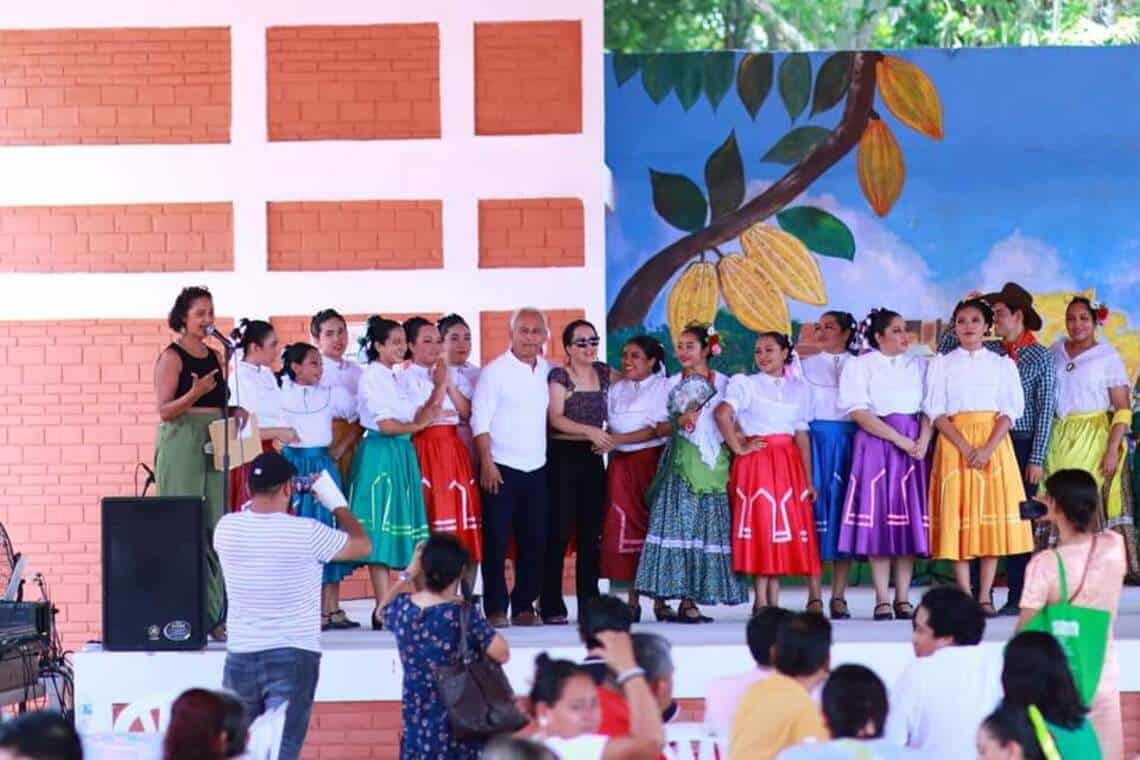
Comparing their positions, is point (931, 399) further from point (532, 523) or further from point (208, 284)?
point (208, 284)

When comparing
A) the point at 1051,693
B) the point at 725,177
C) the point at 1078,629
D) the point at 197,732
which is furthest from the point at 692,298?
the point at 197,732

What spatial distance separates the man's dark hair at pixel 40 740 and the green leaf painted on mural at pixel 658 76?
7872mm

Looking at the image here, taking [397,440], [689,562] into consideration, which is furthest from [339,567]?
[689,562]

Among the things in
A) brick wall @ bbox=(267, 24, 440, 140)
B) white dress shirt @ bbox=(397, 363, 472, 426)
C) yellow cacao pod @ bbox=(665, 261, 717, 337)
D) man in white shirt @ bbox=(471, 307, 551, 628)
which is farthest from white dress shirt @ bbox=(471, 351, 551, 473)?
yellow cacao pod @ bbox=(665, 261, 717, 337)

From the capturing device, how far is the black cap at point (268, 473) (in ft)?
21.8

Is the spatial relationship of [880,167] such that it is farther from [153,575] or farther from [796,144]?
[153,575]

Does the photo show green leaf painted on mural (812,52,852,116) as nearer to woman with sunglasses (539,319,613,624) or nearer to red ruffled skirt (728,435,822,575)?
woman with sunglasses (539,319,613,624)

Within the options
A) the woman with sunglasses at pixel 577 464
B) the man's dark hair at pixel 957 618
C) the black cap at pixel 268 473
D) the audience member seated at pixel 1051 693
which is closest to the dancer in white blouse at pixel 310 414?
the woman with sunglasses at pixel 577 464

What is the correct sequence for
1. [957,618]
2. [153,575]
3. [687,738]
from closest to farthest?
[957,618]
[687,738]
[153,575]

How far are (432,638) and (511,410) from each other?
2.59m

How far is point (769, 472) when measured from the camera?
28.2ft

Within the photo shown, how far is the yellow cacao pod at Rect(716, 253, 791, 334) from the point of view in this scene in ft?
38.5

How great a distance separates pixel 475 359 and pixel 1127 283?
13.2ft

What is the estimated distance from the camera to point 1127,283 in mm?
11656
